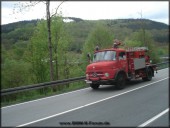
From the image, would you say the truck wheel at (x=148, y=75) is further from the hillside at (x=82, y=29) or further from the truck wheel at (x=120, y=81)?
the hillside at (x=82, y=29)

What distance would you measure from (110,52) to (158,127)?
32.3ft

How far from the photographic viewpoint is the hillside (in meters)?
36.1

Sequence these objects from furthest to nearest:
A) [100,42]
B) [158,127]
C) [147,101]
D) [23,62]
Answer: [100,42]
[23,62]
[147,101]
[158,127]

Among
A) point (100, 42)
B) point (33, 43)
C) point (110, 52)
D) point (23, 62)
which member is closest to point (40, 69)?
point (23, 62)

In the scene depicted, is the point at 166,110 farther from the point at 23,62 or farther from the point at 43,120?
the point at 23,62

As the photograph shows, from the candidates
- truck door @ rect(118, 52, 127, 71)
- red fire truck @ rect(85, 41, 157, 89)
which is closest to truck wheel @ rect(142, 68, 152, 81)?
red fire truck @ rect(85, 41, 157, 89)

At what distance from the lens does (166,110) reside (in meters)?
9.92

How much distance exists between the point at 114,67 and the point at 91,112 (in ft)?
22.3

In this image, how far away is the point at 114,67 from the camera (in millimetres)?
16469

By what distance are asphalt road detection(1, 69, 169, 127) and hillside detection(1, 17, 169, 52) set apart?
14.7 metres

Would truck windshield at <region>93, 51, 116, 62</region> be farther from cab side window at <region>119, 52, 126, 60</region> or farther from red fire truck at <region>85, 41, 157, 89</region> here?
cab side window at <region>119, 52, 126, 60</region>

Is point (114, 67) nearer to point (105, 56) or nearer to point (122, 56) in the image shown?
point (105, 56)

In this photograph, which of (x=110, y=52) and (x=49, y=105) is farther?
(x=110, y=52)

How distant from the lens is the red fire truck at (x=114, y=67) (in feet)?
53.4
